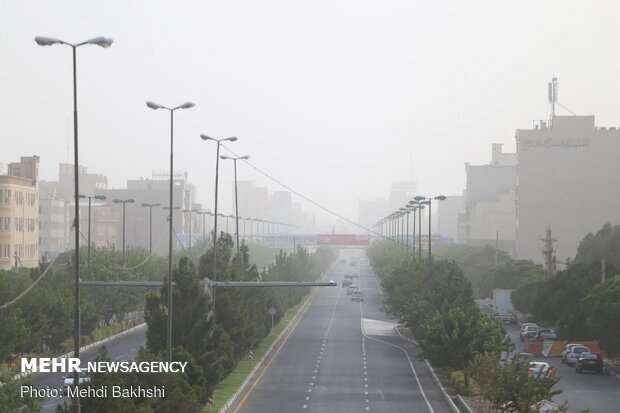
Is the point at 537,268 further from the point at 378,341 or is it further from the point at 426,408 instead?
the point at 426,408

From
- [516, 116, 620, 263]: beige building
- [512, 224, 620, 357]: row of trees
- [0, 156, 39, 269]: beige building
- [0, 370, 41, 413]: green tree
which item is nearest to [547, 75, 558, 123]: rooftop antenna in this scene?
[516, 116, 620, 263]: beige building

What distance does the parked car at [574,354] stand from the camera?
69.6m

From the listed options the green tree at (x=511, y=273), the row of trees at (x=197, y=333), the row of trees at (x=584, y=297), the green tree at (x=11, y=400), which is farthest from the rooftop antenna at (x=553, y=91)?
the green tree at (x=11, y=400)

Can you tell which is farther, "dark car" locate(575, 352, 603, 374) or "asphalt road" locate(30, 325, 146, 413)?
"dark car" locate(575, 352, 603, 374)

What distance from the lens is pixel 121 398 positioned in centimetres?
3022

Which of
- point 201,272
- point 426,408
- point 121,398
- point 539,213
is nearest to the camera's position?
point 121,398

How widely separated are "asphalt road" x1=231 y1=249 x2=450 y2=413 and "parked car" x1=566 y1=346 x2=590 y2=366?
9.16 m

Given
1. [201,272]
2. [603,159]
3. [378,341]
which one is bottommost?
[378,341]

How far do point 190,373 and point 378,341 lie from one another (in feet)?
148

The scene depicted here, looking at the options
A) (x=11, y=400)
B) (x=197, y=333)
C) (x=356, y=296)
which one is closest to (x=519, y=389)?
(x=197, y=333)

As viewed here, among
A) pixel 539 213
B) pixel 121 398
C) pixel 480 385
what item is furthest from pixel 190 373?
pixel 539 213

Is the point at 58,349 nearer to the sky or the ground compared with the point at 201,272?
nearer to the ground

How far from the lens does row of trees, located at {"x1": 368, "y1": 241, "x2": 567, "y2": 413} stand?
130 feet

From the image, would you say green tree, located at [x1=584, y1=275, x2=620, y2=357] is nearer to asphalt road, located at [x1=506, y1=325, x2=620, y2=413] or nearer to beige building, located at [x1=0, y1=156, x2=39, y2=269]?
asphalt road, located at [x1=506, y1=325, x2=620, y2=413]
